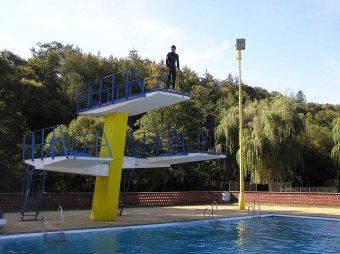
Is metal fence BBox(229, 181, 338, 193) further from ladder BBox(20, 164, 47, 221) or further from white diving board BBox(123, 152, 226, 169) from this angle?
ladder BBox(20, 164, 47, 221)

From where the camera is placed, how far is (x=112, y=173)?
1709cm

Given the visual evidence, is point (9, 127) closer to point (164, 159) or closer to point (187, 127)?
point (187, 127)

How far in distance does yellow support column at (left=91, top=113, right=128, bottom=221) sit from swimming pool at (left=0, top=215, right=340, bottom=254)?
1.76 metres

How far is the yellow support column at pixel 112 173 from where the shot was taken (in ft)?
56.0

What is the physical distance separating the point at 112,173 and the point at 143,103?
334 cm

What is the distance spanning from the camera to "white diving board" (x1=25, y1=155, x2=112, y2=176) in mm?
15006

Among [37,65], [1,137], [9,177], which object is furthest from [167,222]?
[37,65]

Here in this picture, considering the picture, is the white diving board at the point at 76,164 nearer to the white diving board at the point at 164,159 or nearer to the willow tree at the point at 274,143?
the white diving board at the point at 164,159

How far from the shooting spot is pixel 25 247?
11.6m

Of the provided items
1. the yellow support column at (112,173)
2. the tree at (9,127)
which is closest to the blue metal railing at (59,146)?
the yellow support column at (112,173)

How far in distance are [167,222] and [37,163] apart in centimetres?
613

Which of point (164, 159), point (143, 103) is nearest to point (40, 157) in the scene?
point (164, 159)

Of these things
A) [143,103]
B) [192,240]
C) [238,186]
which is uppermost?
[143,103]

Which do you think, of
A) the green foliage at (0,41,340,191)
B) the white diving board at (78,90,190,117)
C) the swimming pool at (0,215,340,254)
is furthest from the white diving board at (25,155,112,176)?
the green foliage at (0,41,340,191)
